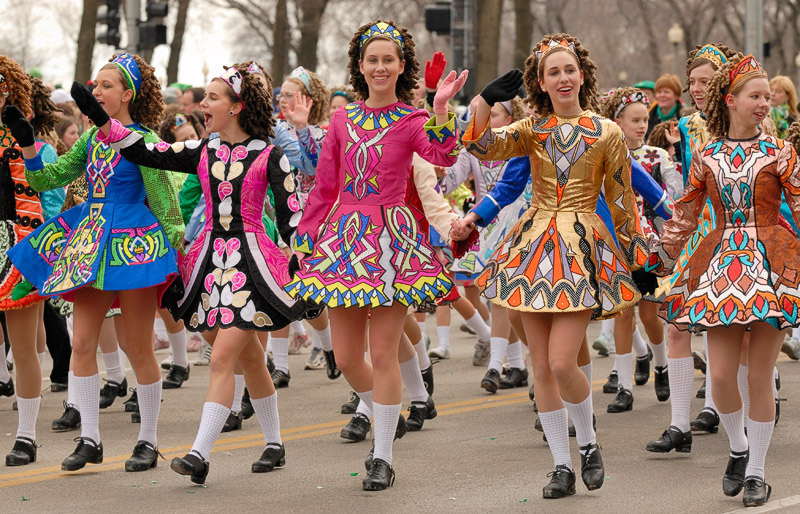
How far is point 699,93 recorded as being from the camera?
8102 millimetres

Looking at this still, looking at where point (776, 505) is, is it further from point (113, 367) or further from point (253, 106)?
point (113, 367)

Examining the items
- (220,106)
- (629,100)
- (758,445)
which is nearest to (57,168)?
(220,106)

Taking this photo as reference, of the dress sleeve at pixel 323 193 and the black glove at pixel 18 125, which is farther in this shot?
the black glove at pixel 18 125

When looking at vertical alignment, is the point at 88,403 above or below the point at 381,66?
below

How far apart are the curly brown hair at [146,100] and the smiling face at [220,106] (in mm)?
648

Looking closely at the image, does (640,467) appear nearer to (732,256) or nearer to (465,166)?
(732,256)

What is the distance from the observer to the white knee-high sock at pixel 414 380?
27.1 ft

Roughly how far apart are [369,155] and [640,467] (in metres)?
2.22

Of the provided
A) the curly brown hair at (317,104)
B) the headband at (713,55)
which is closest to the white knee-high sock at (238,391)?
the curly brown hair at (317,104)

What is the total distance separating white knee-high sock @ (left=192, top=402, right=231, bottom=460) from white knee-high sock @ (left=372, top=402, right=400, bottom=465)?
761 mm

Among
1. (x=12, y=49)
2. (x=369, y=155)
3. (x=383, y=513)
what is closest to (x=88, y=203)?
(x=369, y=155)

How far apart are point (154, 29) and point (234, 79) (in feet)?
39.3

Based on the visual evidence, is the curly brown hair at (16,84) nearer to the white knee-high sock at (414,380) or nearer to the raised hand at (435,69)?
the raised hand at (435,69)

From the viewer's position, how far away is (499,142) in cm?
647
